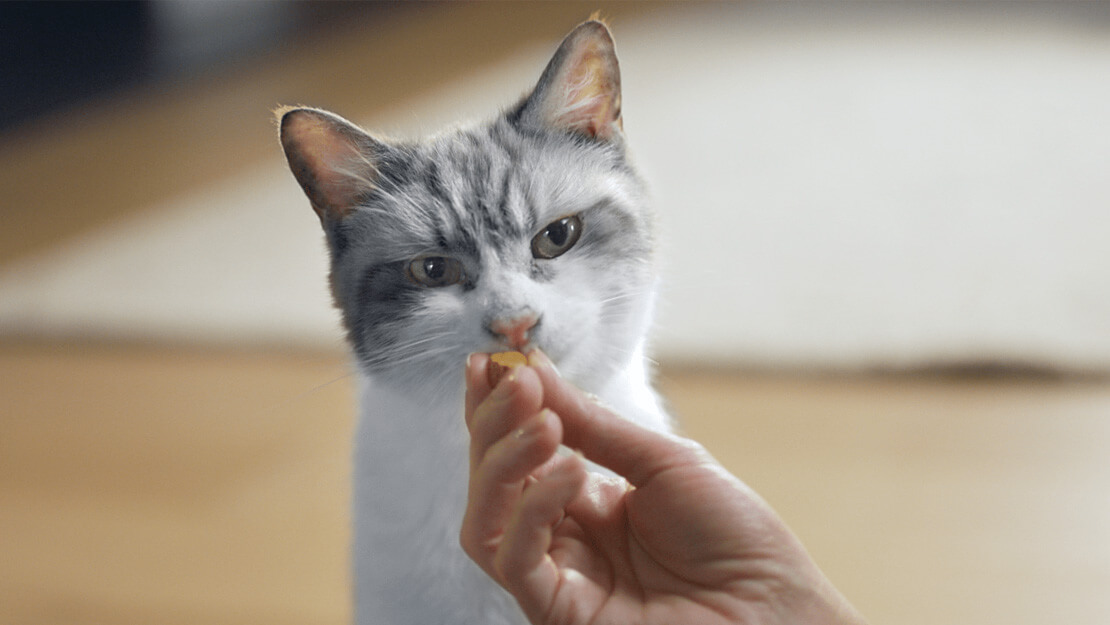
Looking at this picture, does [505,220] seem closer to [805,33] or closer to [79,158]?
[79,158]

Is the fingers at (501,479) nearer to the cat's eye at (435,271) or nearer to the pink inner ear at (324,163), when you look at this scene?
the cat's eye at (435,271)

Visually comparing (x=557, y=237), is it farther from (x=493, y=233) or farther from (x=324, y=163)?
(x=324, y=163)

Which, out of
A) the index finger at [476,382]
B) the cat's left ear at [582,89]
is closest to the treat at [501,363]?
the index finger at [476,382]

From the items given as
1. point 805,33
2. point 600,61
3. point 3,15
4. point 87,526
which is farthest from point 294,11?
point 600,61

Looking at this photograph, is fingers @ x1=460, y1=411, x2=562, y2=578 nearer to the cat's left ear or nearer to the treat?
the treat

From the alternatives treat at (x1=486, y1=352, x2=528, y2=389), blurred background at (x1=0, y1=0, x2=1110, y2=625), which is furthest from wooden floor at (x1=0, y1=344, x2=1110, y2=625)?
treat at (x1=486, y1=352, x2=528, y2=389)
